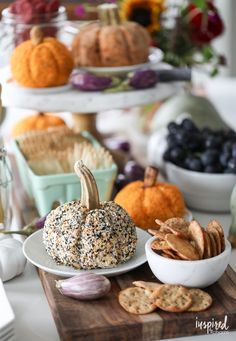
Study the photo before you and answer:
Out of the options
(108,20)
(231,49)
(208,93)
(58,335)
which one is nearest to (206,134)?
(108,20)

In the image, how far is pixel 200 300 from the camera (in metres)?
1.14

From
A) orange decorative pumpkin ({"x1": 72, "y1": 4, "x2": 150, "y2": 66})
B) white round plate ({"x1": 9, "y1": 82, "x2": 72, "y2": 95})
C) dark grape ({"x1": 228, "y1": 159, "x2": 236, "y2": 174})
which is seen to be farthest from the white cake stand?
dark grape ({"x1": 228, "y1": 159, "x2": 236, "y2": 174})

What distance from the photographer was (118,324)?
42.8 inches

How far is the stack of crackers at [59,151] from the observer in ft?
5.00

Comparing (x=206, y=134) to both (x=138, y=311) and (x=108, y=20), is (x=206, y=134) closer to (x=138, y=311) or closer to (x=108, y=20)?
(x=108, y=20)

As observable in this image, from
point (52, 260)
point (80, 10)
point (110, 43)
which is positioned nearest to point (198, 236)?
point (52, 260)

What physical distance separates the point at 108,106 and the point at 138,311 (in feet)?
2.00

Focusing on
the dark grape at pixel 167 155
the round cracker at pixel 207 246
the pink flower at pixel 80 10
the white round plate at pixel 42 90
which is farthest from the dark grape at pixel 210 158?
the pink flower at pixel 80 10

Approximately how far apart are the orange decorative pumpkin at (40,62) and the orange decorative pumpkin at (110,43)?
0.09m

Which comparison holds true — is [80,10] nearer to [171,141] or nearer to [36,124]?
[36,124]

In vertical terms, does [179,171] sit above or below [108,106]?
below

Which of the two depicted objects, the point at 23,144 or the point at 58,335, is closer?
the point at 58,335

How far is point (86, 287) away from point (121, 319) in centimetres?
8

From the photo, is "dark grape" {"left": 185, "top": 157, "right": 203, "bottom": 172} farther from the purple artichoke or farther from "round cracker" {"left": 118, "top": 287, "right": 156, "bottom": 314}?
"round cracker" {"left": 118, "top": 287, "right": 156, "bottom": 314}
